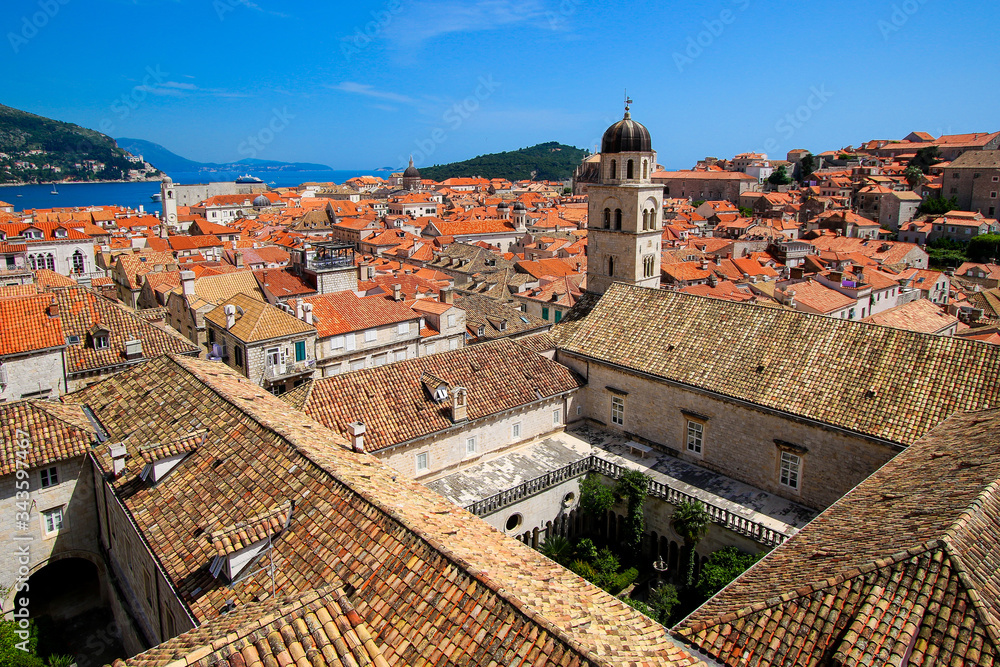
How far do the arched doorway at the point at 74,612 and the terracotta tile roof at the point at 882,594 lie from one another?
17060mm

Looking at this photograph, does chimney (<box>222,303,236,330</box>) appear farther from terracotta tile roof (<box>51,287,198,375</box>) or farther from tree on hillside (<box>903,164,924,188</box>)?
tree on hillside (<box>903,164,924,188</box>)

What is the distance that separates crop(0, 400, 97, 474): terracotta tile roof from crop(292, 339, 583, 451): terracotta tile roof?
672 cm

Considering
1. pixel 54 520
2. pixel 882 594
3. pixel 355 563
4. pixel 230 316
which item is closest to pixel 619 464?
pixel 882 594

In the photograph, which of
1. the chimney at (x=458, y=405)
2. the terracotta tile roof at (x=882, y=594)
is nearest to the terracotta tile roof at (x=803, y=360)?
the terracotta tile roof at (x=882, y=594)

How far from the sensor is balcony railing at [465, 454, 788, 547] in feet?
68.7

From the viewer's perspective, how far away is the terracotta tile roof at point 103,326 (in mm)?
26252

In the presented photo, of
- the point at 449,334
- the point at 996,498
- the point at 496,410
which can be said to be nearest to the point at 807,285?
the point at 449,334

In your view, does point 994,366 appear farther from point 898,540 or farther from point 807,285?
point 807,285

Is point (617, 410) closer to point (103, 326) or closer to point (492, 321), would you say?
point (492, 321)

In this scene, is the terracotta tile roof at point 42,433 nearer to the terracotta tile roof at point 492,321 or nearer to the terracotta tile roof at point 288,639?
the terracotta tile roof at point 288,639

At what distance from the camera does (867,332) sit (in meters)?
23.3

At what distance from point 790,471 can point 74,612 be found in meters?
24.4

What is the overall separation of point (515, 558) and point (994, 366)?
17802mm

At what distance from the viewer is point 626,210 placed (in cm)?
3391
